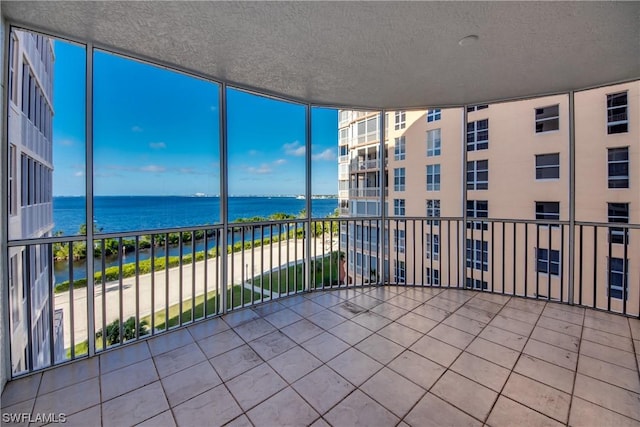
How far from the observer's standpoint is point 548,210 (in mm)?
3834

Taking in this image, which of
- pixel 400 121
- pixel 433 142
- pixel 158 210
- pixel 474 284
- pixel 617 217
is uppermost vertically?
pixel 400 121

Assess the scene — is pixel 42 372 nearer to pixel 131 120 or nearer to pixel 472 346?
pixel 472 346

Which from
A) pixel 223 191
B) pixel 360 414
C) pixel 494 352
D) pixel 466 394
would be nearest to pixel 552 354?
pixel 494 352

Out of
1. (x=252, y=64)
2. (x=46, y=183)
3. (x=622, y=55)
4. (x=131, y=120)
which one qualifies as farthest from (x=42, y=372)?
(x=131, y=120)

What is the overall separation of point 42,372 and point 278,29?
3.14 meters

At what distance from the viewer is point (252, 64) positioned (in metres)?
2.44

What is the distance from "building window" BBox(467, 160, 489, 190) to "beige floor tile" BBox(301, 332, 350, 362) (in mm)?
3161

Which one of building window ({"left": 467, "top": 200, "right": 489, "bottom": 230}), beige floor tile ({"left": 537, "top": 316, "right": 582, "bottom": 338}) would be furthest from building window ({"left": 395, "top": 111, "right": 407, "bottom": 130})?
beige floor tile ({"left": 537, "top": 316, "right": 582, "bottom": 338})

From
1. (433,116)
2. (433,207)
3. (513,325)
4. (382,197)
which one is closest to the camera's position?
(513,325)

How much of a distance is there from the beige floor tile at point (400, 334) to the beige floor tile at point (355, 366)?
15.5 inches

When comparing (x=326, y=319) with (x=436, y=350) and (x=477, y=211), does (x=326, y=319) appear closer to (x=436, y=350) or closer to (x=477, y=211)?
(x=436, y=350)

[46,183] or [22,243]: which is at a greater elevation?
[46,183]

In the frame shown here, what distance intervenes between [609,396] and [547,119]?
173 inches

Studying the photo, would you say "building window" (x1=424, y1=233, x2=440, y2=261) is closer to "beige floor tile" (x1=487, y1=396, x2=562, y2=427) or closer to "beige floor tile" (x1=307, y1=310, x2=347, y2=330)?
"beige floor tile" (x1=307, y1=310, x2=347, y2=330)
